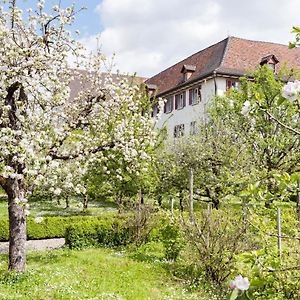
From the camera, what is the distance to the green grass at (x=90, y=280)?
302 inches

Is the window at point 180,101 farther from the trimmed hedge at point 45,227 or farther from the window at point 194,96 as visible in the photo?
the trimmed hedge at point 45,227

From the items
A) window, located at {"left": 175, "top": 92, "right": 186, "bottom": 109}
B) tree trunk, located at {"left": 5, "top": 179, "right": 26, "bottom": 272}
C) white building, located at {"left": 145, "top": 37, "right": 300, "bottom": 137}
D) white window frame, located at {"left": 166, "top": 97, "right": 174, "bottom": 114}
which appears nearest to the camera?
tree trunk, located at {"left": 5, "top": 179, "right": 26, "bottom": 272}

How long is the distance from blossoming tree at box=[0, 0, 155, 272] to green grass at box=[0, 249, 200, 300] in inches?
29.1

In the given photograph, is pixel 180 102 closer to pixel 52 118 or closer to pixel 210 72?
pixel 210 72

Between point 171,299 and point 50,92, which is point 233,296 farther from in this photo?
point 50,92

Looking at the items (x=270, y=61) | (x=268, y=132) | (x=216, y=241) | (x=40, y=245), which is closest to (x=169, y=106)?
(x=270, y=61)

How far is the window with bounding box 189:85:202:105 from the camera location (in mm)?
28052

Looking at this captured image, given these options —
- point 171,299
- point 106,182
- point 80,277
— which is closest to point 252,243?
point 171,299

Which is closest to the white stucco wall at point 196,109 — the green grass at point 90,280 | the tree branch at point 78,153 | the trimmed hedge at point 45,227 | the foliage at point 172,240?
the trimmed hedge at point 45,227

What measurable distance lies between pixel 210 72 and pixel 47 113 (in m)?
18.7

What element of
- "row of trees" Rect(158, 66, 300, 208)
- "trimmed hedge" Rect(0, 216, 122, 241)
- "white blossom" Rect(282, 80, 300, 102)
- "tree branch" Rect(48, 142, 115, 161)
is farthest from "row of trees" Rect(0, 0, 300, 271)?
"row of trees" Rect(158, 66, 300, 208)

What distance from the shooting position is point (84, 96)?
405 inches

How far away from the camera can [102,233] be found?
1270 cm

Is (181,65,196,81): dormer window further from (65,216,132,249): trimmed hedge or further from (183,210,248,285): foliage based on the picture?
(183,210,248,285): foliage
